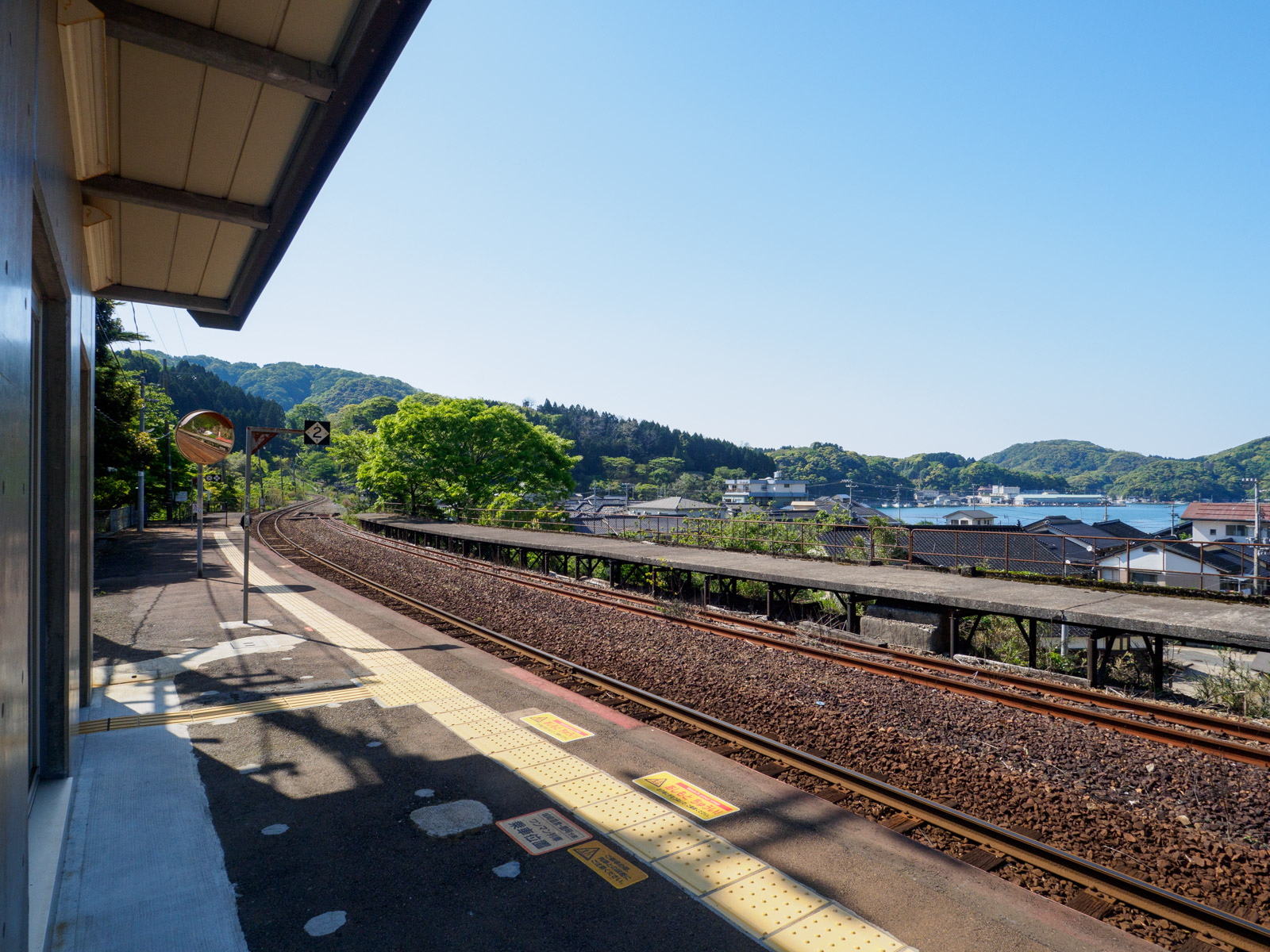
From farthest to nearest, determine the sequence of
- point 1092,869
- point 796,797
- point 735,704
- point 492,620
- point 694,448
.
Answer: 1. point 694,448
2. point 492,620
3. point 735,704
4. point 796,797
5. point 1092,869

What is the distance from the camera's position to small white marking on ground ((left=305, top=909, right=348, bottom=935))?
12.1ft

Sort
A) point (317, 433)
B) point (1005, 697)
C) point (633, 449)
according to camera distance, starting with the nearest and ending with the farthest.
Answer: point (1005, 697), point (317, 433), point (633, 449)

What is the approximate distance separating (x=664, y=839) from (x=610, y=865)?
0.49m

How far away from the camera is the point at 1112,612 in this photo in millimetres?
8812

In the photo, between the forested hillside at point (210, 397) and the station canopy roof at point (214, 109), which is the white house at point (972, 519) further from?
the forested hillside at point (210, 397)

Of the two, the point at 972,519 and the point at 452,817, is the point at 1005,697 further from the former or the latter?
Answer: the point at 972,519

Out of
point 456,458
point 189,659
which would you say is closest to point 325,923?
point 189,659

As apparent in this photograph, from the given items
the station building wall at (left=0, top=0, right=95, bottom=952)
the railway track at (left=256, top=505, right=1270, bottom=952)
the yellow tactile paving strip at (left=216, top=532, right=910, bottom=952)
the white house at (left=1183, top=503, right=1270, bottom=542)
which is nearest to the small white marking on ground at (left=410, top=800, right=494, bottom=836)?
the yellow tactile paving strip at (left=216, top=532, right=910, bottom=952)

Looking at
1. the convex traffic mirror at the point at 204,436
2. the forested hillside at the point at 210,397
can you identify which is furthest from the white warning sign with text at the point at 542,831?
the forested hillside at the point at 210,397

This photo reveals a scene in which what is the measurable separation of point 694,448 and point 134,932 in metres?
151

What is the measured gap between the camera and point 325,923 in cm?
374

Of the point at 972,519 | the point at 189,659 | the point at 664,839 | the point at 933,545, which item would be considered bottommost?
the point at 972,519

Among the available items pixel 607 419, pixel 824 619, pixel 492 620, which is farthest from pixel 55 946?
pixel 607 419

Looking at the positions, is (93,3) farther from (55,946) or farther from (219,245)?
(55,946)
